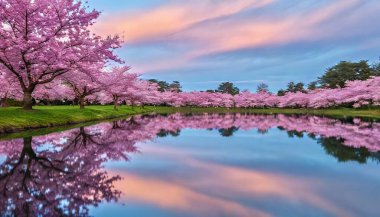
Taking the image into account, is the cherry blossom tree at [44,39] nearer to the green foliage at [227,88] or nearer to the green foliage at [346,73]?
the green foliage at [346,73]

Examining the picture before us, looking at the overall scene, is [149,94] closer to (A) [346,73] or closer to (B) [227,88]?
(A) [346,73]

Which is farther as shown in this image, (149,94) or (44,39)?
(149,94)

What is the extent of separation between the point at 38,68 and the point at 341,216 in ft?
84.7

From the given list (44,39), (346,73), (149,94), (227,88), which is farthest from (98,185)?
(227,88)

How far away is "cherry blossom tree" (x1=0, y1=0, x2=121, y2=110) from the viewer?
2408cm

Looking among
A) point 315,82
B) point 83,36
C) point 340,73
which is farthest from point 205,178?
point 315,82

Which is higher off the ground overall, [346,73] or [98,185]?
[346,73]

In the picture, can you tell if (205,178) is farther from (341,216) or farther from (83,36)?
(83,36)

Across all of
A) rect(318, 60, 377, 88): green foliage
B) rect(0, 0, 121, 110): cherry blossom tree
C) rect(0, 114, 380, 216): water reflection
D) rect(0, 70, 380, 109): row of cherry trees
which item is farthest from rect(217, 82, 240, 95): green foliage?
rect(0, 114, 380, 216): water reflection

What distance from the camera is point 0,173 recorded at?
30.8ft

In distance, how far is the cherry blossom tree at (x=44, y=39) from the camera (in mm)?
24078

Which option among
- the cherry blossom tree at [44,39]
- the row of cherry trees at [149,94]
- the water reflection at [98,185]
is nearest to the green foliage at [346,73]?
the row of cherry trees at [149,94]

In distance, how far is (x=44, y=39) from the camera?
24875 millimetres

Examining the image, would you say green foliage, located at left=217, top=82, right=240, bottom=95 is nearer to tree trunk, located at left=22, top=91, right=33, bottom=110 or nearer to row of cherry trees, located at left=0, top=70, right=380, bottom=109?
row of cherry trees, located at left=0, top=70, right=380, bottom=109
